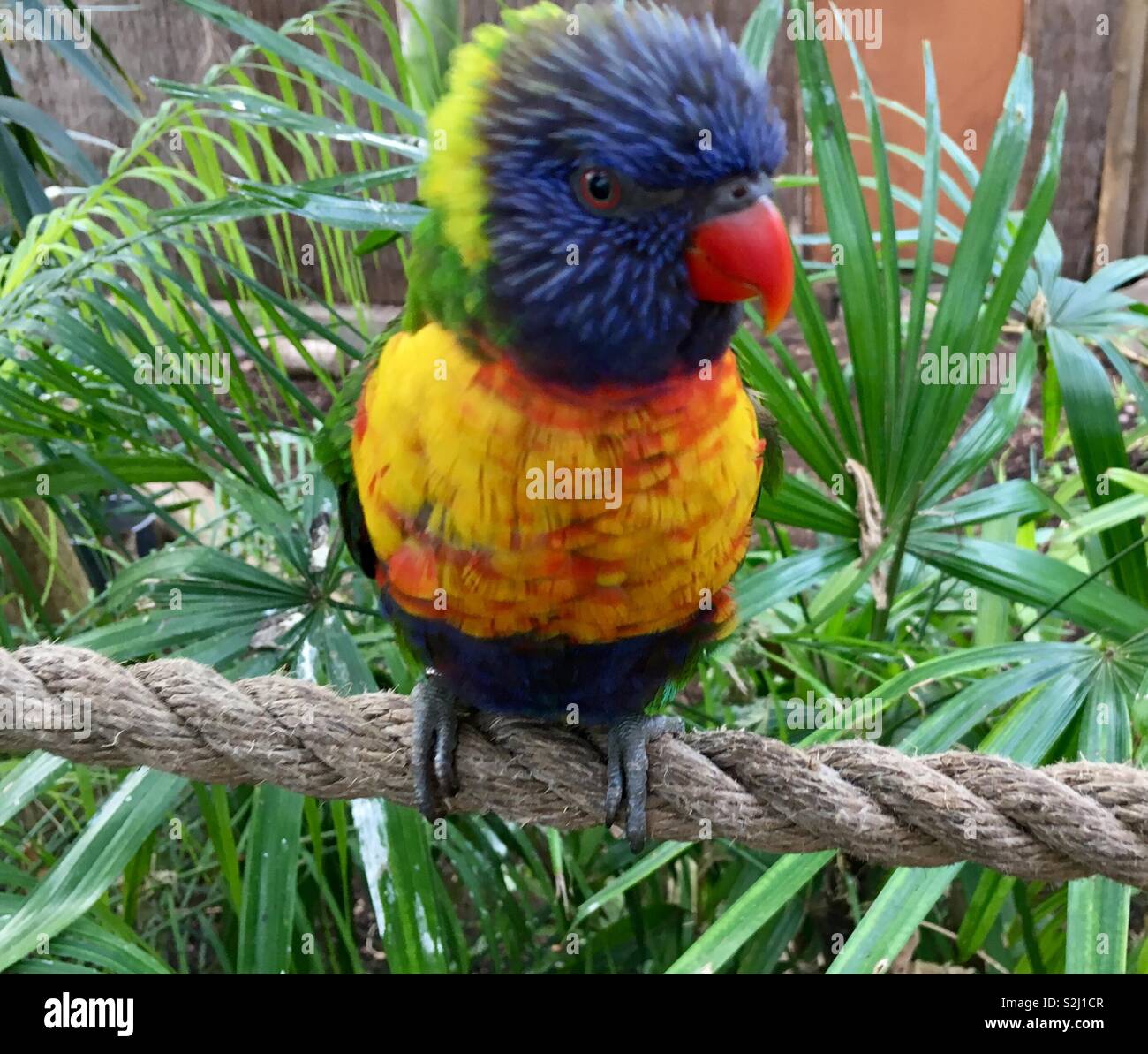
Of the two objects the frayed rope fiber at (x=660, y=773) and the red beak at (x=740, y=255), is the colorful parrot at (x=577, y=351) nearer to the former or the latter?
the red beak at (x=740, y=255)

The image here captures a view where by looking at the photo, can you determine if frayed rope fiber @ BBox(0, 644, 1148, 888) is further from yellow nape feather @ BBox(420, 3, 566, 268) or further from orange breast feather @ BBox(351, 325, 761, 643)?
yellow nape feather @ BBox(420, 3, 566, 268)

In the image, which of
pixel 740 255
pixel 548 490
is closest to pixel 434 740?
pixel 548 490

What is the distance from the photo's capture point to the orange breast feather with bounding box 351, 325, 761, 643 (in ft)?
2.99

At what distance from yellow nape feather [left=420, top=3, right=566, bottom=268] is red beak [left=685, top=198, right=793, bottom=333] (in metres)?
0.20

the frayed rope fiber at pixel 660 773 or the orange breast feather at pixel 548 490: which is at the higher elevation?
the orange breast feather at pixel 548 490

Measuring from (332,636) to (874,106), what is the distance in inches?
45.0

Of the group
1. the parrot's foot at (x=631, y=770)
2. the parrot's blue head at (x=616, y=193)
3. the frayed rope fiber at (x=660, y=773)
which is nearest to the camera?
the parrot's blue head at (x=616, y=193)

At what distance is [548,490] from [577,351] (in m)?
0.14

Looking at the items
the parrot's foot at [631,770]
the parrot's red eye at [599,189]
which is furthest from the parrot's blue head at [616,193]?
the parrot's foot at [631,770]

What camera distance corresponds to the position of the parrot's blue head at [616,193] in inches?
32.8

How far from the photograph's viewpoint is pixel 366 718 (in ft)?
3.71

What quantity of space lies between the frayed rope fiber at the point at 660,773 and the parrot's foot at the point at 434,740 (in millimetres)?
18

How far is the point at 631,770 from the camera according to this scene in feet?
3.73

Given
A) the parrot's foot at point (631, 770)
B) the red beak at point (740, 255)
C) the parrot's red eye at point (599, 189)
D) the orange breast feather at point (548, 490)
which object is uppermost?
the parrot's red eye at point (599, 189)
